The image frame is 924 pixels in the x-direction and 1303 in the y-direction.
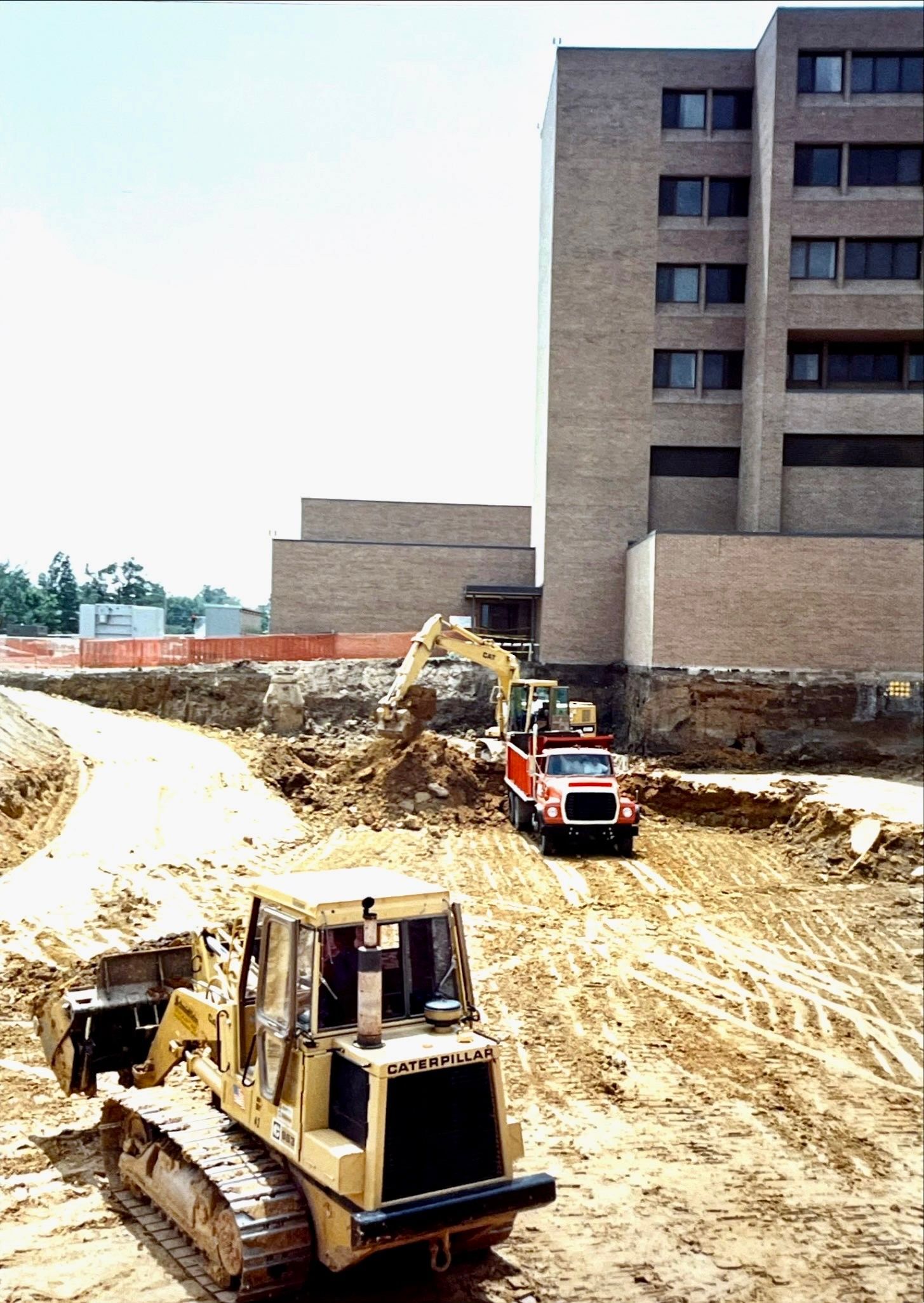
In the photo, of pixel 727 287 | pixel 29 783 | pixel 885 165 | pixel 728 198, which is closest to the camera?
pixel 29 783

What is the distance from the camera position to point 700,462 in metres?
35.2

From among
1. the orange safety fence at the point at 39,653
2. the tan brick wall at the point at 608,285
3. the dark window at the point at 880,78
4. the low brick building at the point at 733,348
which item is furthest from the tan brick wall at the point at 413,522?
the orange safety fence at the point at 39,653

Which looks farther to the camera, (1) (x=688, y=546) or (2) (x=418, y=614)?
(2) (x=418, y=614)

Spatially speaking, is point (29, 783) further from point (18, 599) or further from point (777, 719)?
point (777, 719)

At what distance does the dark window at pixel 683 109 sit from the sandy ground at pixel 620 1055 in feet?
77.0

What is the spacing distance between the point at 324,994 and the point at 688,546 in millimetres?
25385

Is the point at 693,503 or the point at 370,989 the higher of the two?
the point at 693,503

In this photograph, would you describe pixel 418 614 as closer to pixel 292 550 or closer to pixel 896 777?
pixel 292 550

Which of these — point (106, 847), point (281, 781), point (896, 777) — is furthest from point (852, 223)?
point (106, 847)

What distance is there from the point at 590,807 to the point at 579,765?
823 millimetres

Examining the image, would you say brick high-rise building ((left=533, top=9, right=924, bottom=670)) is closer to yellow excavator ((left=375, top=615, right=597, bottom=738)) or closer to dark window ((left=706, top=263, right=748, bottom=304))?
dark window ((left=706, top=263, right=748, bottom=304))

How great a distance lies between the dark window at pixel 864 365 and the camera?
3334cm

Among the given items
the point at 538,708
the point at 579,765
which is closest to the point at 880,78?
the point at 538,708

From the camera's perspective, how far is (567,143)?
112ft
